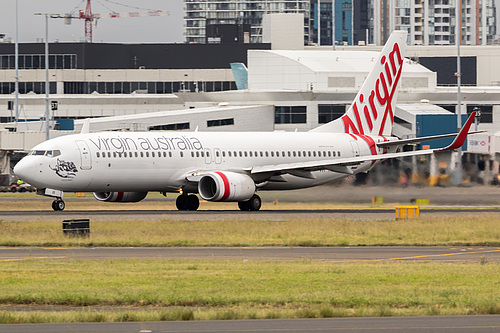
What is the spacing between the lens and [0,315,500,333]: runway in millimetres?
18234

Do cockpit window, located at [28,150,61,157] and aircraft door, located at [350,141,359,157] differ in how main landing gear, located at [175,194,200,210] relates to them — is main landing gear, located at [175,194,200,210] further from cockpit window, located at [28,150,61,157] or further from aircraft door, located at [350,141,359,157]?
aircraft door, located at [350,141,359,157]

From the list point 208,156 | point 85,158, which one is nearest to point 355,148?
point 208,156

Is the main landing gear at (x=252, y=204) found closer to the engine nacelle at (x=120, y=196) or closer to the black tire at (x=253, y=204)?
the black tire at (x=253, y=204)

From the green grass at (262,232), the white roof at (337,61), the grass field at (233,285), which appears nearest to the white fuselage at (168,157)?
the green grass at (262,232)

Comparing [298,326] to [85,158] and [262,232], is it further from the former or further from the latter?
[85,158]

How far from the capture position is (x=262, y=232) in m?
39.5

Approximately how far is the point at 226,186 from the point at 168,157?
11.9 ft

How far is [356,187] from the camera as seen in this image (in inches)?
2238

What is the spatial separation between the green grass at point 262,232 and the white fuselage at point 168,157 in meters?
5.68

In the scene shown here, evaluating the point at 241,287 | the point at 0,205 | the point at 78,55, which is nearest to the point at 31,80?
the point at 78,55

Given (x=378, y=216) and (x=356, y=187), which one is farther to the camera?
(x=356, y=187)

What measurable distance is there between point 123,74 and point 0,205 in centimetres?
9545

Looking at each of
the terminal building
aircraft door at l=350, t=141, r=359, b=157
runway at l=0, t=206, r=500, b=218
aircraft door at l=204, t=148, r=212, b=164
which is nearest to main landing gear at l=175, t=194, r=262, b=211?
runway at l=0, t=206, r=500, b=218

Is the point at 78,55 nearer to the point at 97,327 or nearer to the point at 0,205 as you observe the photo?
the point at 0,205
